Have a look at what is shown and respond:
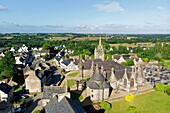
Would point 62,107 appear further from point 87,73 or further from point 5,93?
point 87,73

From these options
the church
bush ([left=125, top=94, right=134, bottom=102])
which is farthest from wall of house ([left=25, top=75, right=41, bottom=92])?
bush ([left=125, top=94, right=134, bottom=102])

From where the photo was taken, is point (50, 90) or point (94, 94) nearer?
point (50, 90)

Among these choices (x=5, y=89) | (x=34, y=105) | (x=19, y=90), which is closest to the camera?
(x=34, y=105)

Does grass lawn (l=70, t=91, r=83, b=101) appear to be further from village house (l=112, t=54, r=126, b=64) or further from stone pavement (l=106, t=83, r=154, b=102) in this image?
village house (l=112, t=54, r=126, b=64)

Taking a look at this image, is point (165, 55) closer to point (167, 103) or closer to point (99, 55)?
point (99, 55)

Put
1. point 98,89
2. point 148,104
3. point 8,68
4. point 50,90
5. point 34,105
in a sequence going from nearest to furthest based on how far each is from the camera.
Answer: point 50,90
point 34,105
point 148,104
point 98,89
point 8,68

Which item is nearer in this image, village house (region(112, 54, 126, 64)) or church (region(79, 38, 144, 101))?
church (region(79, 38, 144, 101))

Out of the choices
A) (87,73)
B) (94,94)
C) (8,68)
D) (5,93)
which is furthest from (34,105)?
(87,73)

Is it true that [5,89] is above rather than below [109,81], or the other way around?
above
